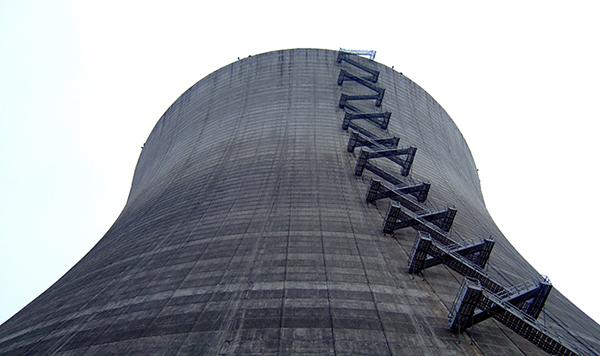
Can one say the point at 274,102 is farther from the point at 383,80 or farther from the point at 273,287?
the point at 273,287

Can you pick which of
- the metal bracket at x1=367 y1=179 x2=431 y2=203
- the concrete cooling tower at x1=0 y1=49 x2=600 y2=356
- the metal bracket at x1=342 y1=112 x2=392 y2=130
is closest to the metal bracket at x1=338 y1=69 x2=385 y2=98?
the concrete cooling tower at x1=0 y1=49 x2=600 y2=356

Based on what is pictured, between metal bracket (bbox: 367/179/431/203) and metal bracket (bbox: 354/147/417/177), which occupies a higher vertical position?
metal bracket (bbox: 354/147/417/177)

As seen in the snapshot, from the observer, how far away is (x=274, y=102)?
18453mm

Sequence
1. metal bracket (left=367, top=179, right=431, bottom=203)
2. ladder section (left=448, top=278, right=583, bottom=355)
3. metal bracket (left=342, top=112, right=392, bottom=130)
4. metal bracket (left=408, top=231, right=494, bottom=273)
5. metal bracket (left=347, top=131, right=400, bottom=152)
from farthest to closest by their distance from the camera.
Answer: metal bracket (left=342, top=112, right=392, bottom=130) < metal bracket (left=347, top=131, right=400, bottom=152) < metal bracket (left=367, top=179, right=431, bottom=203) < metal bracket (left=408, top=231, right=494, bottom=273) < ladder section (left=448, top=278, right=583, bottom=355)

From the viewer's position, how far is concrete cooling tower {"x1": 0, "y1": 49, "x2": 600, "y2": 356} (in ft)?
25.5

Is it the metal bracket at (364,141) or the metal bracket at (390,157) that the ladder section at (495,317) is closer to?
the metal bracket at (390,157)

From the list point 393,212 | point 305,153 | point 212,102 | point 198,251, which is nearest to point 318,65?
point 212,102

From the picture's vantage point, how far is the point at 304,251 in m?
10.1

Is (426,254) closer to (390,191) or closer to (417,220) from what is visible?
(417,220)

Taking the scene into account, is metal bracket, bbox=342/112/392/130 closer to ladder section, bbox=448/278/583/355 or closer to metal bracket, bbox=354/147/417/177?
metal bracket, bbox=354/147/417/177

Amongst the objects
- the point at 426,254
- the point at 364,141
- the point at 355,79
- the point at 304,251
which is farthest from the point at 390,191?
the point at 355,79

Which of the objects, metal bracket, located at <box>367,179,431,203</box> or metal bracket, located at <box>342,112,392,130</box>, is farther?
metal bracket, located at <box>342,112,392,130</box>

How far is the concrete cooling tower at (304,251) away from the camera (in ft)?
25.5

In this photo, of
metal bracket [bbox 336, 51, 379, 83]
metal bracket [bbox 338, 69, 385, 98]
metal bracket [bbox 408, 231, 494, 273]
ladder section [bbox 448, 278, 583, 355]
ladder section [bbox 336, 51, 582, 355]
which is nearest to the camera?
ladder section [bbox 448, 278, 583, 355]
